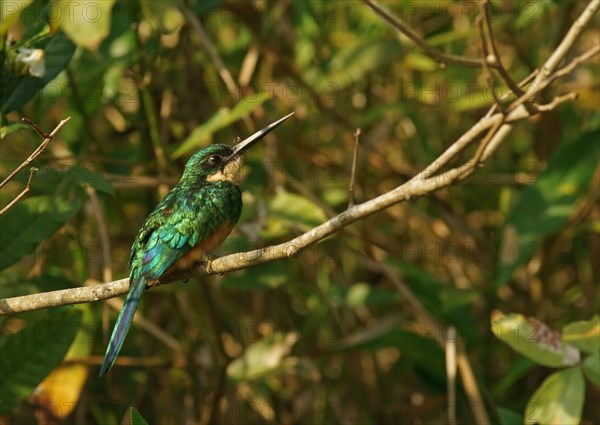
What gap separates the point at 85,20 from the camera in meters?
1.80

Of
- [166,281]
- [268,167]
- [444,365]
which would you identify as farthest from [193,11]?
[444,365]

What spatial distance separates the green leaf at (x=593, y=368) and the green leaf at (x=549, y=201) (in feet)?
2.40

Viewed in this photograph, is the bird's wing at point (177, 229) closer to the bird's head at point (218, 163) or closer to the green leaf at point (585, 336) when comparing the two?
the bird's head at point (218, 163)

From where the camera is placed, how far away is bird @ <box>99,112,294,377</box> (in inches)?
81.2

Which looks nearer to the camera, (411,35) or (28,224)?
(411,35)

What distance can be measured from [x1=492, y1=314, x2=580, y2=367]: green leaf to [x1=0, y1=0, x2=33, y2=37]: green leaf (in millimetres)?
1290

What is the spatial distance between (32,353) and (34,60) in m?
0.74

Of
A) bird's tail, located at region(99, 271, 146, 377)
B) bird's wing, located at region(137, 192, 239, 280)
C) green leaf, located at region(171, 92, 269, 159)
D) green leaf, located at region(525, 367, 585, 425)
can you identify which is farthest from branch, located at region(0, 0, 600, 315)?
green leaf, located at region(171, 92, 269, 159)

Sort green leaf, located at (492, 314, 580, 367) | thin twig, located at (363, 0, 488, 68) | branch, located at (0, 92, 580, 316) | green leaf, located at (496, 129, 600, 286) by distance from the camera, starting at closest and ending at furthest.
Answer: branch, located at (0, 92, 580, 316) < thin twig, located at (363, 0, 488, 68) < green leaf, located at (492, 314, 580, 367) < green leaf, located at (496, 129, 600, 286)

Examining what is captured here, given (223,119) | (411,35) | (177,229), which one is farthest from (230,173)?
(411,35)

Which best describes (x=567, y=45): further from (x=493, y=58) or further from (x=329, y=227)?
(x=329, y=227)

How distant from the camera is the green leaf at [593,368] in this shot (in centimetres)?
204

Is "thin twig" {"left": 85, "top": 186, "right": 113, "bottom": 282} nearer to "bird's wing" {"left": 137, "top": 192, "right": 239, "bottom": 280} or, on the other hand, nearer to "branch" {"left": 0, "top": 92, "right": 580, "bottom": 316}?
"bird's wing" {"left": 137, "top": 192, "right": 239, "bottom": 280}

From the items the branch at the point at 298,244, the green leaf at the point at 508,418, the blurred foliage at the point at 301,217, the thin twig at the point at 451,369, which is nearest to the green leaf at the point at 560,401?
the green leaf at the point at 508,418
